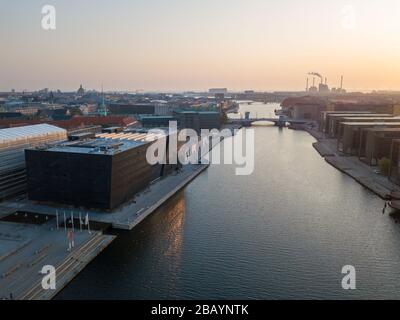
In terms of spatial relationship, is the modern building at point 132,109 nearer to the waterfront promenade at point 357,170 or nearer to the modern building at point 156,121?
the modern building at point 156,121

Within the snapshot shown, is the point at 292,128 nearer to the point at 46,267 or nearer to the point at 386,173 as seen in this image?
the point at 386,173

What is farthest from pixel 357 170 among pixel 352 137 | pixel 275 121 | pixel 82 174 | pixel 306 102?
pixel 306 102

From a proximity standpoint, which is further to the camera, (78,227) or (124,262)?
(78,227)

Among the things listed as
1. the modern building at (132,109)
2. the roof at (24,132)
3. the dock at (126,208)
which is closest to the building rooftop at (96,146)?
the roof at (24,132)
